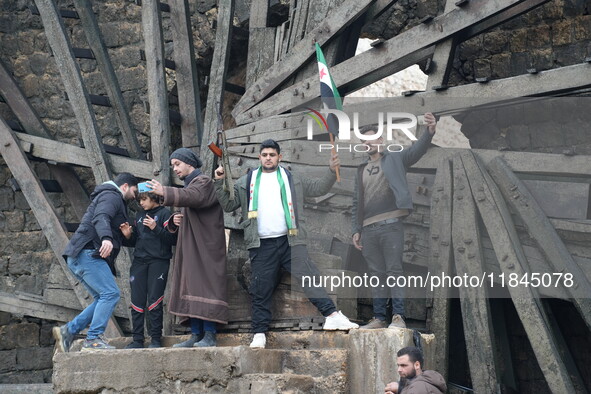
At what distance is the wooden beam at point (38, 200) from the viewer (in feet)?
32.7

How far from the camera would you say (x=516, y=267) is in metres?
7.24

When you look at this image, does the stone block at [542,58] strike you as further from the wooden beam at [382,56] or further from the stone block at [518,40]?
the wooden beam at [382,56]

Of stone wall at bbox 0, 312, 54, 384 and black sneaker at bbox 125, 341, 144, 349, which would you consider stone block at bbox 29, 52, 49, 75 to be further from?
black sneaker at bbox 125, 341, 144, 349

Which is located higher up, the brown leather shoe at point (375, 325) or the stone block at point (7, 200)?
the stone block at point (7, 200)

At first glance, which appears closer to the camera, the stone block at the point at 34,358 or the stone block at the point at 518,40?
the stone block at the point at 518,40

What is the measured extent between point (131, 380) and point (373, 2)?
3381 mm

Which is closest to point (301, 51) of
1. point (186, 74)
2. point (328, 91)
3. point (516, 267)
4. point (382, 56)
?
point (382, 56)

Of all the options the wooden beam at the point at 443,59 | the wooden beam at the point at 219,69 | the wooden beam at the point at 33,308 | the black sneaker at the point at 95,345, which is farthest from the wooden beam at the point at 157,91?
Answer: the wooden beam at the point at 443,59

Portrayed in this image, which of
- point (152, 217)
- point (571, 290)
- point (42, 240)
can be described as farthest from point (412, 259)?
point (42, 240)

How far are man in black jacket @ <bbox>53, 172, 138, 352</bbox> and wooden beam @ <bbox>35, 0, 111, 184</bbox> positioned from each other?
2330 millimetres

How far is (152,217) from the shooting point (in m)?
7.61

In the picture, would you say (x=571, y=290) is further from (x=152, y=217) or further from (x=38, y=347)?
(x=38, y=347)

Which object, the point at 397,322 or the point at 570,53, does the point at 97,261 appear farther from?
the point at 570,53

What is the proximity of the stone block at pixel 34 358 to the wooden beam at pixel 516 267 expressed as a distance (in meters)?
5.05
